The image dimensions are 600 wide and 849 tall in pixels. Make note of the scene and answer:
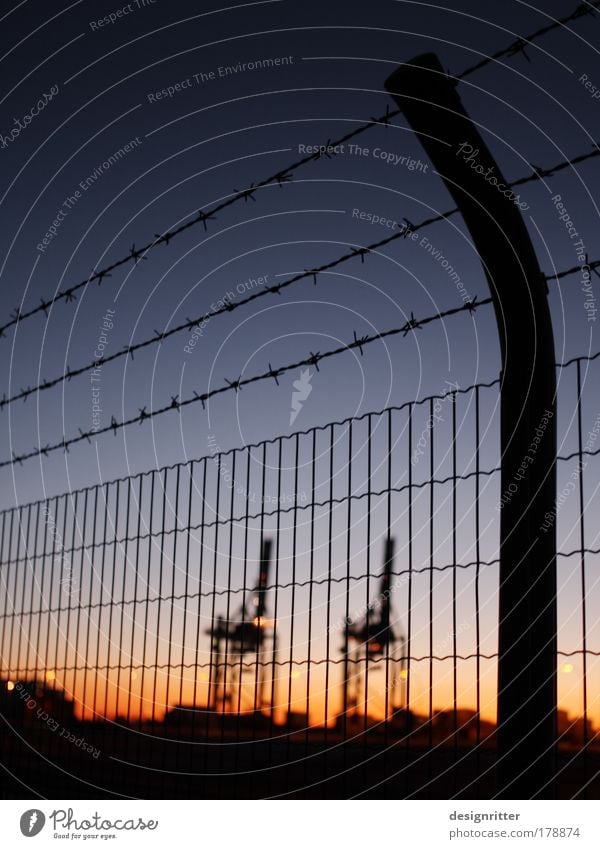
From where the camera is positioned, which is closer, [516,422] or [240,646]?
[516,422]

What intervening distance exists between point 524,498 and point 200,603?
232cm

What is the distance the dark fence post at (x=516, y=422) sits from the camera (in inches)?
145

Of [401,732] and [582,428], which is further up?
[582,428]

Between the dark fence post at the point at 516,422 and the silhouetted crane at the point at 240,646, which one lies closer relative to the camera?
the dark fence post at the point at 516,422

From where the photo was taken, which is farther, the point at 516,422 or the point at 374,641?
the point at 374,641

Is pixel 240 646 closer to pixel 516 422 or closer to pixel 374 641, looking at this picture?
pixel 374 641

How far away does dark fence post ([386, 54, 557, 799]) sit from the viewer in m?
3.68

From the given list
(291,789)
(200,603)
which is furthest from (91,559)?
(291,789)

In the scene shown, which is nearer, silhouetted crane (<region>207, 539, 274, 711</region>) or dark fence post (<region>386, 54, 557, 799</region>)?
dark fence post (<region>386, 54, 557, 799</region>)

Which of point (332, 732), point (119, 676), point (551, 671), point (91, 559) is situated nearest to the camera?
point (551, 671)

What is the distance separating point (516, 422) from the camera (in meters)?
3.83

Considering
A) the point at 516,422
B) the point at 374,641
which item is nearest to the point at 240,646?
the point at 374,641
